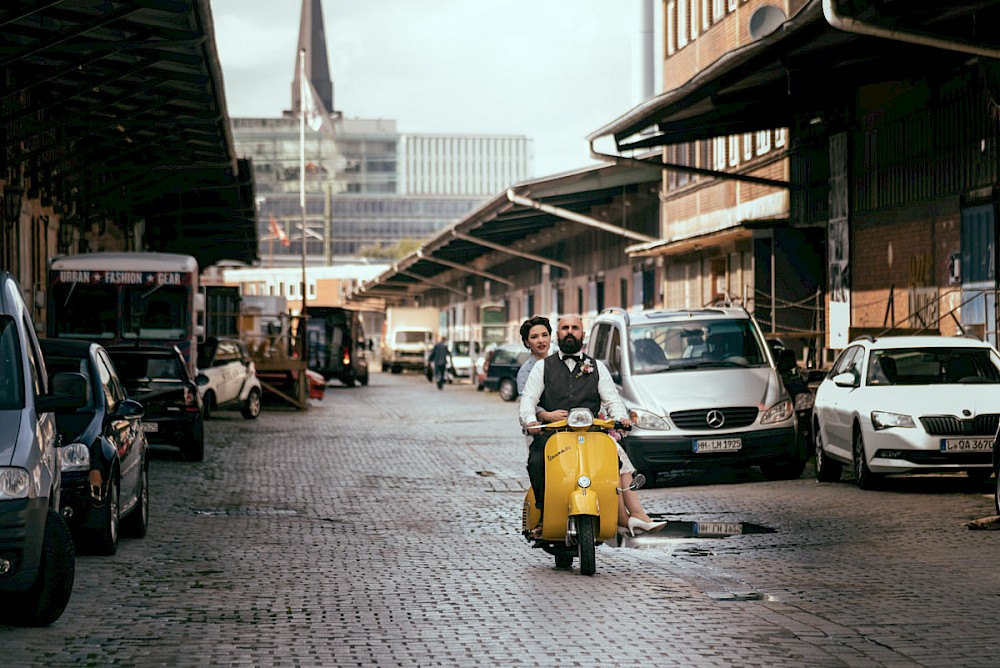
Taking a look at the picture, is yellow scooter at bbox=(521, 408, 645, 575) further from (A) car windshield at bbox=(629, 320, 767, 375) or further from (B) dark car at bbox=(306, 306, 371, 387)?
(B) dark car at bbox=(306, 306, 371, 387)

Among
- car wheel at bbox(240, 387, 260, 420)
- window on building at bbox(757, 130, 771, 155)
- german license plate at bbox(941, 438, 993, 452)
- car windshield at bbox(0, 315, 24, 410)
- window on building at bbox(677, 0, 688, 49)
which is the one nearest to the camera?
car windshield at bbox(0, 315, 24, 410)

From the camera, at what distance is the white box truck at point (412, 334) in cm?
7775

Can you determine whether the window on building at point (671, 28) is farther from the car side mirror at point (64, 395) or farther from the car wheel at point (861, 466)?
the car side mirror at point (64, 395)

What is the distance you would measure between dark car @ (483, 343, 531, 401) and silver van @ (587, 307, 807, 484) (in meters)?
24.7

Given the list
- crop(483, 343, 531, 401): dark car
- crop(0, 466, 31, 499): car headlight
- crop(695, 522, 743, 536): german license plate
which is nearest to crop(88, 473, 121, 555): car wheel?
crop(0, 466, 31, 499): car headlight

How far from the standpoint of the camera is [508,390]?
4384 cm

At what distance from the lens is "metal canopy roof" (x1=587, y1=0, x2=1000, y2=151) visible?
59.3 feet

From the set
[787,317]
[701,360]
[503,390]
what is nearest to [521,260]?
[503,390]

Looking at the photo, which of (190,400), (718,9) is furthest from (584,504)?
(718,9)

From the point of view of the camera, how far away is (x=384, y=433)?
29188 mm

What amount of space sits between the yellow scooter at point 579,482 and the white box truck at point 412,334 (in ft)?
217

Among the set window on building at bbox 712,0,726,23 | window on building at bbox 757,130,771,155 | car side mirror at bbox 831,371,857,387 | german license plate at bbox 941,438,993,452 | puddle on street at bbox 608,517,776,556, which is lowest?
puddle on street at bbox 608,517,776,556

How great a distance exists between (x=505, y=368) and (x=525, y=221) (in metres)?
7.16

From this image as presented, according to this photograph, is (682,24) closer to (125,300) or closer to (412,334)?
(125,300)
